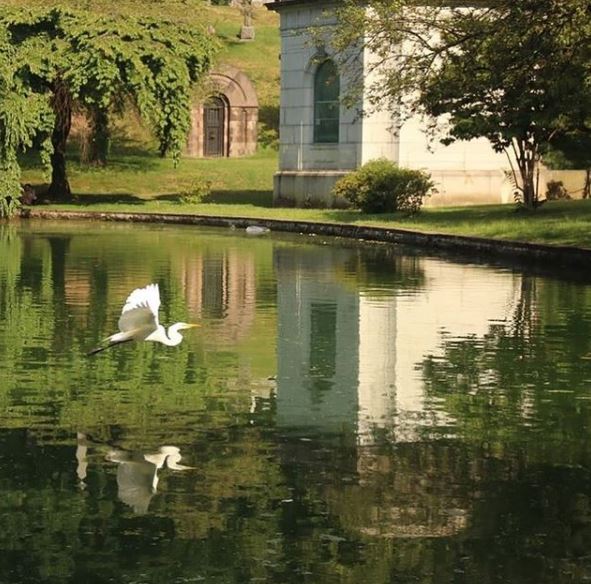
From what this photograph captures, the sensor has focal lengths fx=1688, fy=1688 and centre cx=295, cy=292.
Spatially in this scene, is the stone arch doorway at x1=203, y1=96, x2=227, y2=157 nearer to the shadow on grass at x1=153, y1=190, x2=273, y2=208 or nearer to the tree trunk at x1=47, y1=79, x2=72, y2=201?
the shadow on grass at x1=153, y1=190, x2=273, y2=208

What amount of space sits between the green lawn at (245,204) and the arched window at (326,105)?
3.02 m

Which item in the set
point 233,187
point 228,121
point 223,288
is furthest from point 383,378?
point 228,121

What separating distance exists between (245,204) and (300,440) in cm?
4035

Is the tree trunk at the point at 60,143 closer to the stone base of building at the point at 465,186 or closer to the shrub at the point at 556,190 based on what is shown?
the stone base of building at the point at 465,186

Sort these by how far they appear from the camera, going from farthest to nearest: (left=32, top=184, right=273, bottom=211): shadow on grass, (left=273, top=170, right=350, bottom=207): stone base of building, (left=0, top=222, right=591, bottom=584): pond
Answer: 1. (left=32, top=184, right=273, bottom=211): shadow on grass
2. (left=273, top=170, right=350, bottom=207): stone base of building
3. (left=0, top=222, right=591, bottom=584): pond

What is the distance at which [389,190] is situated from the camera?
44500mm

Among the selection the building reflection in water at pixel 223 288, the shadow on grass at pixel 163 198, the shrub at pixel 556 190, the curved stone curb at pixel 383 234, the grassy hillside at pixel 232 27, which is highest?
the grassy hillside at pixel 232 27

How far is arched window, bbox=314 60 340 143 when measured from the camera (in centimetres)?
5084

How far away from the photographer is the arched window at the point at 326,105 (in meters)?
50.8

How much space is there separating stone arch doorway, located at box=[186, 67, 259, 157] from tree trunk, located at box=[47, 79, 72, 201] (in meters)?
17.7

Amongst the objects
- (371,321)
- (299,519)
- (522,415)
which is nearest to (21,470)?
(299,519)

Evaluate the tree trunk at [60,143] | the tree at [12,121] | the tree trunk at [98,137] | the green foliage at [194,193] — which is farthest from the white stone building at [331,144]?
the tree at [12,121]

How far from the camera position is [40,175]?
2292 inches

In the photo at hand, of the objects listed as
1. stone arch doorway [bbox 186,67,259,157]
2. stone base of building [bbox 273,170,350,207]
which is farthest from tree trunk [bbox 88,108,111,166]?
stone arch doorway [bbox 186,67,259,157]
